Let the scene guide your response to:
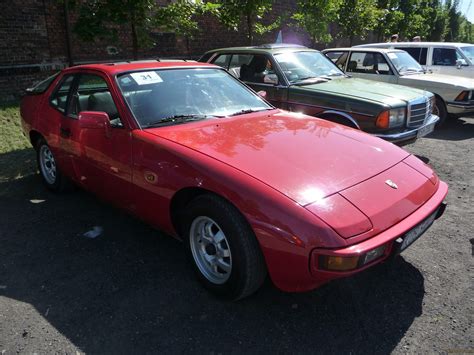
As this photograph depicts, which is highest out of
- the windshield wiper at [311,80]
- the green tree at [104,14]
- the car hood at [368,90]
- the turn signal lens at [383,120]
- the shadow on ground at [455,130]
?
the green tree at [104,14]

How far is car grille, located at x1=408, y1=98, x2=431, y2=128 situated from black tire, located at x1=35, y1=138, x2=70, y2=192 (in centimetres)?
457

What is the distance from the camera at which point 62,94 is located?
14.3 ft

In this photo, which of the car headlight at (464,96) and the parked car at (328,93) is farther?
the car headlight at (464,96)

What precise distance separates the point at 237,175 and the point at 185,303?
1.01 meters

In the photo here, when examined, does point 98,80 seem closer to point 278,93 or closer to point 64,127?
point 64,127

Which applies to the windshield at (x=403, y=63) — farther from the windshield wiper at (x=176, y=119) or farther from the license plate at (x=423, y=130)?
the windshield wiper at (x=176, y=119)

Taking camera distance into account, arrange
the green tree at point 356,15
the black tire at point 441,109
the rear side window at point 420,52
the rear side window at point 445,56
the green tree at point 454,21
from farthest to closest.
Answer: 1. the green tree at point 454,21
2. the green tree at point 356,15
3. the rear side window at point 420,52
4. the rear side window at point 445,56
5. the black tire at point 441,109

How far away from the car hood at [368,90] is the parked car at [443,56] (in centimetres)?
384

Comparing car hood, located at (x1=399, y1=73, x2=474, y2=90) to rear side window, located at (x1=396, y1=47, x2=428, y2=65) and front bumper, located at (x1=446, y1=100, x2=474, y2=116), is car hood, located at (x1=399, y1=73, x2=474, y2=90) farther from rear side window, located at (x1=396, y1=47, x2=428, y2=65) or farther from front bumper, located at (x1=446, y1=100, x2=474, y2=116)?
rear side window, located at (x1=396, y1=47, x2=428, y2=65)

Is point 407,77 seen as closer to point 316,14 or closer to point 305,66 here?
point 305,66

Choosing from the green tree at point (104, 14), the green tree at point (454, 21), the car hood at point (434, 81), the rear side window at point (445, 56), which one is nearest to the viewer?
the green tree at point (104, 14)

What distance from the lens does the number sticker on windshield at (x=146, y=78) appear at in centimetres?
355

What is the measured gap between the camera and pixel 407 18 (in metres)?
18.0

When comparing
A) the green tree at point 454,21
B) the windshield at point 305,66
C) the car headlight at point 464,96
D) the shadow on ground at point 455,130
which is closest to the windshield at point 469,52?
the shadow on ground at point 455,130
